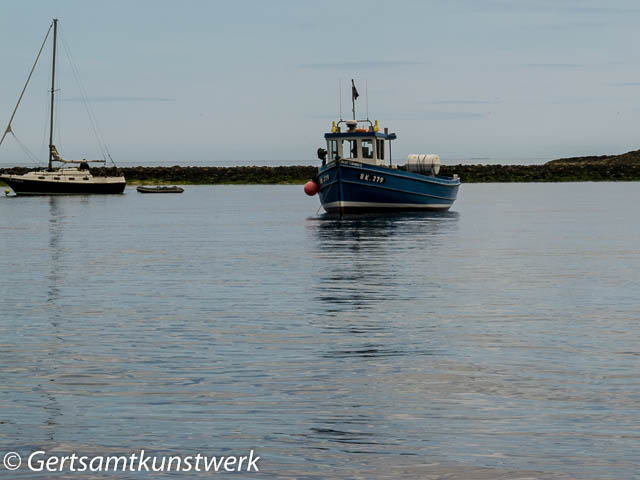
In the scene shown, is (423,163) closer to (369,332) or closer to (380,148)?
(380,148)

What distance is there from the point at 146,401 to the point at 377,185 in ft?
149

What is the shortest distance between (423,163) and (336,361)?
50036 mm

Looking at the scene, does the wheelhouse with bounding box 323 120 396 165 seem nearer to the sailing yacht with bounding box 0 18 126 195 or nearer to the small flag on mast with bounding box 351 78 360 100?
the small flag on mast with bounding box 351 78 360 100

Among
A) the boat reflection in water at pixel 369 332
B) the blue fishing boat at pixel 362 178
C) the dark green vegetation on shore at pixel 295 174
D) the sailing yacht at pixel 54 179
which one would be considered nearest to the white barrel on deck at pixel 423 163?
the blue fishing boat at pixel 362 178

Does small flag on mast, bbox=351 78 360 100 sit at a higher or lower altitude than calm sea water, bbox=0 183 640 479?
higher

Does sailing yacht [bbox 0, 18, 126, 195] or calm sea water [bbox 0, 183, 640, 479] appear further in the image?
sailing yacht [bbox 0, 18, 126, 195]

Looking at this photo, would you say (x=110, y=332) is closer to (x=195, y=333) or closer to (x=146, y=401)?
(x=195, y=333)

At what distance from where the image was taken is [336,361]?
13281 mm

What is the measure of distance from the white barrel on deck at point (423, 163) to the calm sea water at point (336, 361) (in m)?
31.0

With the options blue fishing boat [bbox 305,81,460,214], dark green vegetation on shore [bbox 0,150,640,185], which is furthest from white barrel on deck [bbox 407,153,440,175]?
dark green vegetation on shore [bbox 0,150,640,185]

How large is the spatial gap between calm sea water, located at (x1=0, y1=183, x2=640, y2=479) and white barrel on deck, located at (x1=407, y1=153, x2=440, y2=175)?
30978 millimetres

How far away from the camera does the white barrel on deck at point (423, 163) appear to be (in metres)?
62.3

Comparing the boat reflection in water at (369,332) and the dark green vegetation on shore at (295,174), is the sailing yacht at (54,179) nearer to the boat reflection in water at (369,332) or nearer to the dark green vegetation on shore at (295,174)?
the dark green vegetation on shore at (295,174)

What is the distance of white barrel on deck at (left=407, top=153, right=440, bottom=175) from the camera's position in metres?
62.3
